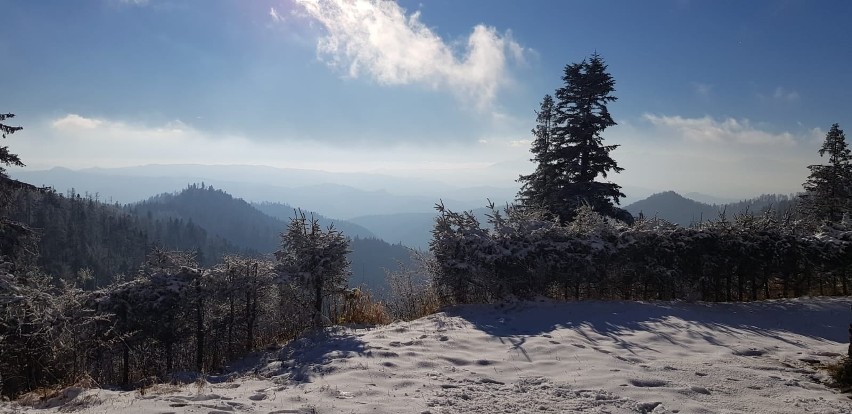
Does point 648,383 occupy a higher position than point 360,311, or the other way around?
point 648,383

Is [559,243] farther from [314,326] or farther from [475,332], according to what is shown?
[314,326]

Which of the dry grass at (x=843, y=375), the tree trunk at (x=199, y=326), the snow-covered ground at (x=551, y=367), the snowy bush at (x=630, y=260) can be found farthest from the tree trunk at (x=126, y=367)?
the dry grass at (x=843, y=375)

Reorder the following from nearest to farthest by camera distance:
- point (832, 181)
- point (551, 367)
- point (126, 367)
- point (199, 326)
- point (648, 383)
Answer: point (648, 383) → point (551, 367) → point (126, 367) → point (199, 326) → point (832, 181)

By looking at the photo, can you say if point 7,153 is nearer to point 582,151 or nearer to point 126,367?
point 126,367

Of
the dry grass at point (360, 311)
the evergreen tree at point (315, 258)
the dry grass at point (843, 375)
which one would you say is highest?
the evergreen tree at point (315, 258)

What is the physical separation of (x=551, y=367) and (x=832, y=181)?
2966 cm

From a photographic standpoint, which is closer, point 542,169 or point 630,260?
point 630,260

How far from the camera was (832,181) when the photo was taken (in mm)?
25594

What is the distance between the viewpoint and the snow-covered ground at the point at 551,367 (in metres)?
4.62

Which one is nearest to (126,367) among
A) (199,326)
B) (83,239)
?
(199,326)

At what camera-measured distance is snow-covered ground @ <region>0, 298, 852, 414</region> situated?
462 cm

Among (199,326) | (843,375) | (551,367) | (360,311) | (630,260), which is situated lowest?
(199,326)

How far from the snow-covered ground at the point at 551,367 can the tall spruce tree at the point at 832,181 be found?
845 inches

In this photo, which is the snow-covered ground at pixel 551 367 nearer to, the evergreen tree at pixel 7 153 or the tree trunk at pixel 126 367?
the tree trunk at pixel 126 367
